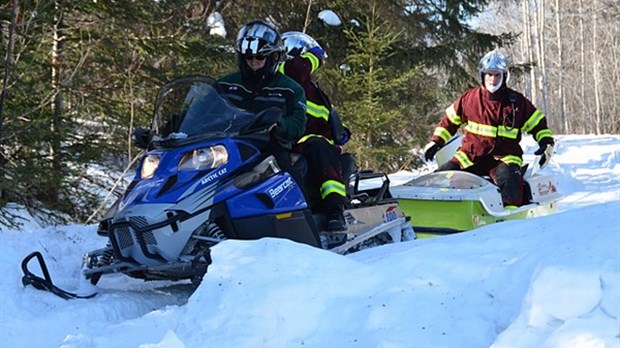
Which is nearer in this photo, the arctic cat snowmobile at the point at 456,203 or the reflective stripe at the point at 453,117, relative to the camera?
the arctic cat snowmobile at the point at 456,203

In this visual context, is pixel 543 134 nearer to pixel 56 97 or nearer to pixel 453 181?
pixel 453 181

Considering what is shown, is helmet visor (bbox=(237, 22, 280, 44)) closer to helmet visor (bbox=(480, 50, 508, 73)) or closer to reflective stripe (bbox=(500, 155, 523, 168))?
helmet visor (bbox=(480, 50, 508, 73))

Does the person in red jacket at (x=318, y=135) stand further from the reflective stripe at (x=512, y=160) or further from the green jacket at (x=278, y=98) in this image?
the reflective stripe at (x=512, y=160)

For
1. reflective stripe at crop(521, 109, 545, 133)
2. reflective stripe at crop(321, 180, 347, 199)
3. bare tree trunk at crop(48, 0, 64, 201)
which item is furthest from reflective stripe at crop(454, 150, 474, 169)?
bare tree trunk at crop(48, 0, 64, 201)

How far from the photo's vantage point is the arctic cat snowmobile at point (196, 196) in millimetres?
4084

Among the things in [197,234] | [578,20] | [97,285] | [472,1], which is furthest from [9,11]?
[578,20]

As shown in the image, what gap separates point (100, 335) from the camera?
10.9 ft

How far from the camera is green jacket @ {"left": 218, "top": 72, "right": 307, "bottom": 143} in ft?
15.8

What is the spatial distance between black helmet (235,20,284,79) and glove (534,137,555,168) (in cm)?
351

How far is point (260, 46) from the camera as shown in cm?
491

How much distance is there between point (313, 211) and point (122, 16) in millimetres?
5275

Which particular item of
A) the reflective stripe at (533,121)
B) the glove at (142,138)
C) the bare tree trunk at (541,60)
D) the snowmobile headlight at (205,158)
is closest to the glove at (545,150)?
the reflective stripe at (533,121)

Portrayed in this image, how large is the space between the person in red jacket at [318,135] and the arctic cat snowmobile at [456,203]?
111 cm

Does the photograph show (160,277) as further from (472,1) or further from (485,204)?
(472,1)
